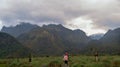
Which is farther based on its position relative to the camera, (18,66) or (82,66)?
(18,66)

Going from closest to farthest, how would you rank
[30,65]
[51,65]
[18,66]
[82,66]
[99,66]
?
[99,66], [82,66], [51,65], [30,65], [18,66]

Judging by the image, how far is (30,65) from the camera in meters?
62.6

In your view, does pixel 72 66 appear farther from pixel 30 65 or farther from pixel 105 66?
pixel 30 65

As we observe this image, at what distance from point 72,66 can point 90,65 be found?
4.58 metres

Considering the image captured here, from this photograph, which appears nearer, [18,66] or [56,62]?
[56,62]

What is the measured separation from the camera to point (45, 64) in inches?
2242

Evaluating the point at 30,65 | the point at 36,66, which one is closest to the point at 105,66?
the point at 36,66

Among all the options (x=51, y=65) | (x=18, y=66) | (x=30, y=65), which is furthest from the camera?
(x=18, y=66)

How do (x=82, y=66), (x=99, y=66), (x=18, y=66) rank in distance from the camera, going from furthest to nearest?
(x=18, y=66) < (x=82, y=66) < (x=99, y=66)

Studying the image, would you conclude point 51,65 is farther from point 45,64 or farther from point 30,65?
point 30,65

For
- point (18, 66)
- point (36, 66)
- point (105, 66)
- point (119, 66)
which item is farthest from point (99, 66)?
point (18, 66)

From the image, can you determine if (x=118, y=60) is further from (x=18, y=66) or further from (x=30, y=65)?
(x=18, y=66)

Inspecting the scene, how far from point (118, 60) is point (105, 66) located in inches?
196

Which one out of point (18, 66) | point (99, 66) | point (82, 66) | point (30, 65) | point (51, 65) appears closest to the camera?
point (99, 66)
